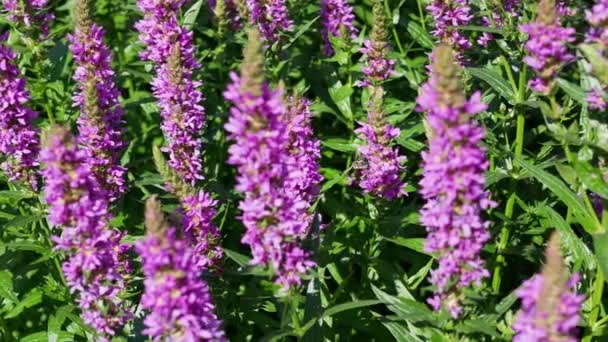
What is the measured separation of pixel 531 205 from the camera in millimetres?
7707

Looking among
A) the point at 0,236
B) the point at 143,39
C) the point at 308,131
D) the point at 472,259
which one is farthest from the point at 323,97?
the point at 472,259

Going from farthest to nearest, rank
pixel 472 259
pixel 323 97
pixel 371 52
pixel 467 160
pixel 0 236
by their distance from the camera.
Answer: pixel 323 97, pixel 0 236, pixel 371 52, pixel 472 259, pixel 467 160

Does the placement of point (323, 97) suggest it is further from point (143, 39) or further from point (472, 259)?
point (472, 259)

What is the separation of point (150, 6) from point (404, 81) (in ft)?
10.9

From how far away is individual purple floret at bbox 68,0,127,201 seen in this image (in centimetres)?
686

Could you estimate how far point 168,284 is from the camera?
15.4ft

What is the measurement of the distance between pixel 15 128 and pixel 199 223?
193 centimetres

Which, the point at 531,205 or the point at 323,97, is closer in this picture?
the point at 531,205

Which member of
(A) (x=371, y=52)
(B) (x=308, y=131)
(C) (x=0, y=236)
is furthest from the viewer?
(C) (x=0, y=236)

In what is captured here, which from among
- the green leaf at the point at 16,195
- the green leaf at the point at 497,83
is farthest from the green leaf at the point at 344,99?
the green leaf at the point at 16,195

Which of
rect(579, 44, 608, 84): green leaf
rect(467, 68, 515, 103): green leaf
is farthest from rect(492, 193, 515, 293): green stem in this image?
rect(579, 44, 608, 84): green leaf

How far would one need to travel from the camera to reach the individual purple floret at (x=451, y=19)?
7.54 m

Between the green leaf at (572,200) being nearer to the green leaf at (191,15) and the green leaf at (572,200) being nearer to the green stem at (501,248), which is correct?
the green stem at (501,248)

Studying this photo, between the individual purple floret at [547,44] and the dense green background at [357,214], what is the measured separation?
0.12 meters
